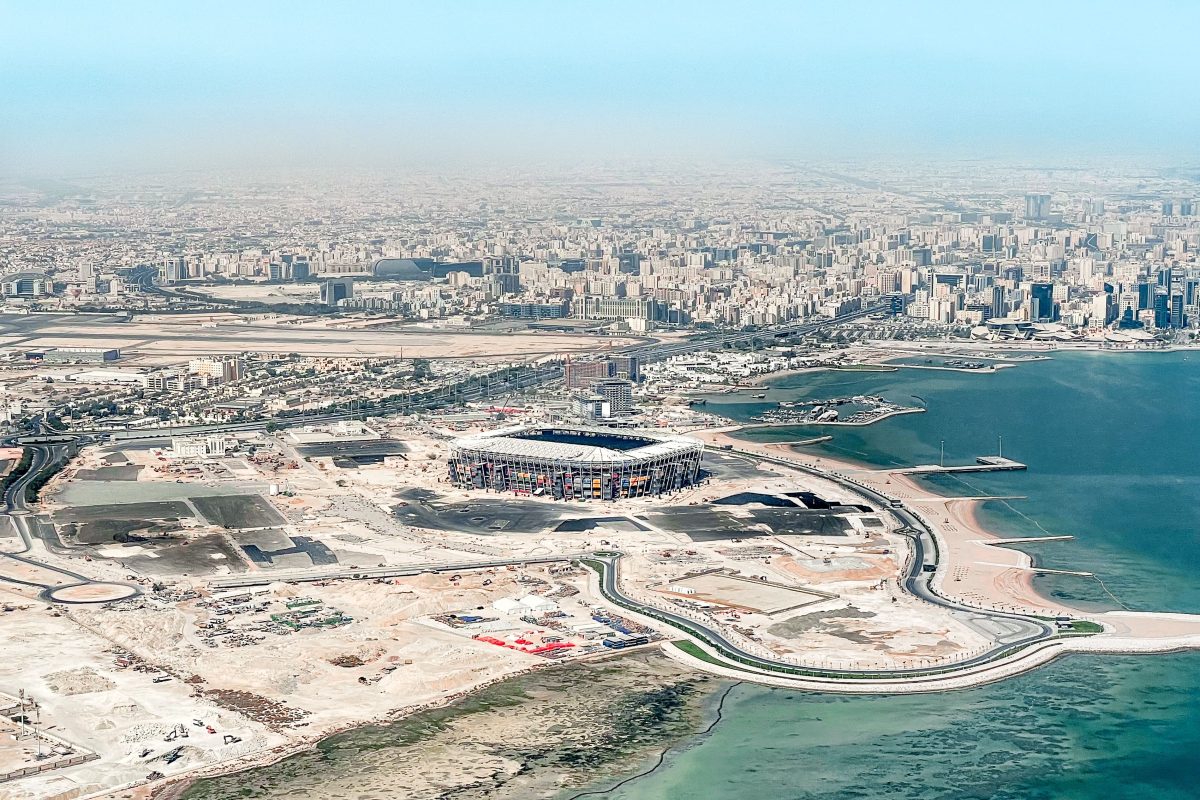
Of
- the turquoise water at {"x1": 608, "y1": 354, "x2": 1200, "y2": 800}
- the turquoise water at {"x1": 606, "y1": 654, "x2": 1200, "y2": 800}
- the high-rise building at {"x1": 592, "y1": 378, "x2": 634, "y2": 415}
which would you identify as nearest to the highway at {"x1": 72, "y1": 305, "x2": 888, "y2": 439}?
the high-rise building at {"x1": 592, "y1": 378, "x2": 634, "y2": 415}

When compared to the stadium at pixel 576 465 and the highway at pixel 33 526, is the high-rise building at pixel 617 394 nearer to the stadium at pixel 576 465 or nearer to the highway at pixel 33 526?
the stadium at pixel 576 465

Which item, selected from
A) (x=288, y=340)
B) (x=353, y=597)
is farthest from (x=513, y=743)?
(x=288, y=340)

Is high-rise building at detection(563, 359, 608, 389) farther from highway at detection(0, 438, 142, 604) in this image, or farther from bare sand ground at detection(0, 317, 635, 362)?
highway at detection(0, 438, 142, 604)

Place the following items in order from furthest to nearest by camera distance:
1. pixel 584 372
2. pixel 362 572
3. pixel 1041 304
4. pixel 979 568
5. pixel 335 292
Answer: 1. pixel 335 292
2. pixel 1041 304
3. pixel 584 372
4. pixel 979 568
5. pixel 362 572

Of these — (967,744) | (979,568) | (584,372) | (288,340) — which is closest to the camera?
(967,744)

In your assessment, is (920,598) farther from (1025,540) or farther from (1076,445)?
(1076,445)

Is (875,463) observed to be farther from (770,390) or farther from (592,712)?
(592,712)
